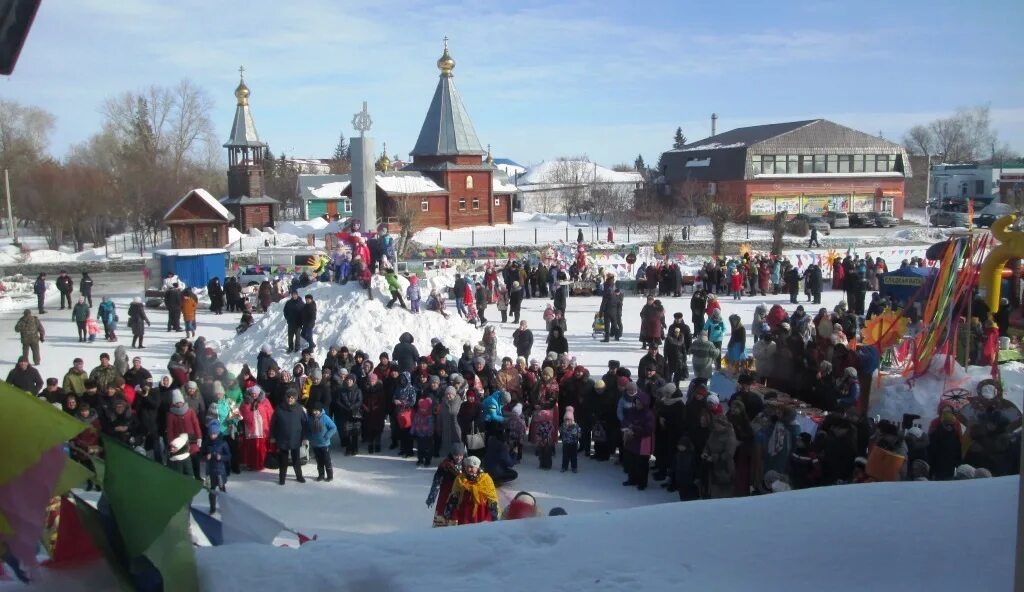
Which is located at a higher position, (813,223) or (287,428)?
(813,223)

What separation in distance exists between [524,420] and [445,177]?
37815 mm

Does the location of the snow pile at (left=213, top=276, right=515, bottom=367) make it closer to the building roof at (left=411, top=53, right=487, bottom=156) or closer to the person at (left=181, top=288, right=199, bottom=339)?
the person at (left=181, top=288, right=199, bottom=339)

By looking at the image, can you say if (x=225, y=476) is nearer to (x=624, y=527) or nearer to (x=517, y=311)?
(x=624, y=527)

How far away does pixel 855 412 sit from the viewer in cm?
796

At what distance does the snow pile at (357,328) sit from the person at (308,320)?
0.50 ft

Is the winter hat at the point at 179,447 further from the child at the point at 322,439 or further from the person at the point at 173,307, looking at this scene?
the person at the point at 173,307

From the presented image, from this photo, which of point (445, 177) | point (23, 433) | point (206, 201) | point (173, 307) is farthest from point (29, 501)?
point (445, 177)

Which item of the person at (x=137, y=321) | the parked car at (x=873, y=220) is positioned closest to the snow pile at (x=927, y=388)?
the person at (x=137, y=321)

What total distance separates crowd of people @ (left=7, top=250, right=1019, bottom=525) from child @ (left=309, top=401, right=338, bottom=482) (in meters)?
0.02

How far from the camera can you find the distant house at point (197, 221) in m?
35.8

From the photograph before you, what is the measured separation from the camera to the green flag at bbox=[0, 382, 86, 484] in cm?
259

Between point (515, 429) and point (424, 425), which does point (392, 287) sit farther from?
point (515, 429)

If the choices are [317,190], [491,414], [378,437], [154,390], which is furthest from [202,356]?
[317,190]

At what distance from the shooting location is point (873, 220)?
46.5 meters
